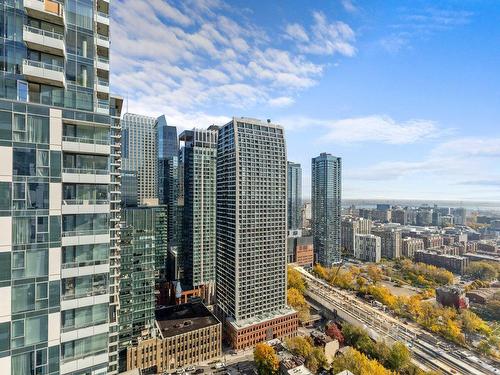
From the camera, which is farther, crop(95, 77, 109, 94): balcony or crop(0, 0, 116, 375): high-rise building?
crop(95, 77, 109, 94): balcony

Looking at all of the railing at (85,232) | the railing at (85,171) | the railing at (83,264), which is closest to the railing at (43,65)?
the railing at (85,171)

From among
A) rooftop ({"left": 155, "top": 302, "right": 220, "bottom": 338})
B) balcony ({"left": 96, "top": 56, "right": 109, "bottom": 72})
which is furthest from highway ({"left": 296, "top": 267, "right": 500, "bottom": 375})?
balcony ({"left": 96, "top": 56, "right": 109, "bottom": 72})

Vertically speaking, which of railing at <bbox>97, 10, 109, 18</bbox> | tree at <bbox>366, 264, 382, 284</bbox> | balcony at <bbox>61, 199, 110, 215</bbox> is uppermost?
railing at <bbox>97, 10, 109, 18</bbox>

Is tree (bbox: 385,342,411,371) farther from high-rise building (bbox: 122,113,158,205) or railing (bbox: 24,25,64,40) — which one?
high-rise building (bbox: 122,113,158,205)

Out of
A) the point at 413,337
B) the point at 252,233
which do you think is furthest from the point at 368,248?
the point at 252,233

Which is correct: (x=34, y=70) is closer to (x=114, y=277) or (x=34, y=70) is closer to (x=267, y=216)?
(x=114, y=277)

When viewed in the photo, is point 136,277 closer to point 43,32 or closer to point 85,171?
point 85,171

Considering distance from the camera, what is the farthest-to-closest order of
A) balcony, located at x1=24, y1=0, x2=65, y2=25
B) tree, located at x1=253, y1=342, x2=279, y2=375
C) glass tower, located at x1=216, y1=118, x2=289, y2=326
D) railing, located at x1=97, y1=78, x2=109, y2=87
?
glass tower, located at x1=216, y1=118, x2=289, y2=326
tree, located at x1=253, y1=342, x2=279, y2=375
railing, located at x1=97, y1=78, x2=109, y2=87
balcony, located at x1=24, y1=0, x2=65, y2=25

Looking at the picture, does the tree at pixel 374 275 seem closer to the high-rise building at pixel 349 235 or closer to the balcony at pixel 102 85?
the high-rise building at pixel 349 235
